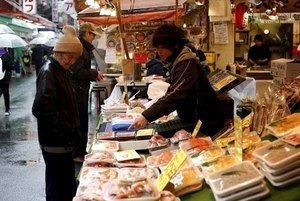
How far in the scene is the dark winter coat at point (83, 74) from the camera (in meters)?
7.07

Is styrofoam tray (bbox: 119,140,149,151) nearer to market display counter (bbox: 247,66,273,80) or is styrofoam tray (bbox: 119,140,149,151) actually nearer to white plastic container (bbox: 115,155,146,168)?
white plastic container (bbox: 115,155,146,168)

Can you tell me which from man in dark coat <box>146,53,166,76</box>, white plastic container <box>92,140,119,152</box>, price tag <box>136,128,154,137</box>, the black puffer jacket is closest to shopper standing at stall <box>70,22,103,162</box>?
man in dark coat <box>146,53,166,76</box>

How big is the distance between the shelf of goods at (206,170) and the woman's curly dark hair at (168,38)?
796 millimetres

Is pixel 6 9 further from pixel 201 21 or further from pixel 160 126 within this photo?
pixel 160 126

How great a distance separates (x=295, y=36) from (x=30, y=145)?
11495 mm

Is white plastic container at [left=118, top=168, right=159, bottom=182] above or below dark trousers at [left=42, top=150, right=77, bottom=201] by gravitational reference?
above

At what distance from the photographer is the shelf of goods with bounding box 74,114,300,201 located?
2.21 m

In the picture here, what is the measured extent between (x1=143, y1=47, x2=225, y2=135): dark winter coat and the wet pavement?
2922mm

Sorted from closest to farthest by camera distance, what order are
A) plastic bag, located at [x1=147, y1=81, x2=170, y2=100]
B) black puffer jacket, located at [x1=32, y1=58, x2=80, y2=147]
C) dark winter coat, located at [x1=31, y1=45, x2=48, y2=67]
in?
black puffer jacket, located at [x1=32, y1=58, x2=80, y2=147]
plastic bag, located at [x1=147, y1=81, x2=170, y2=100]
dark winter coat, located at [x1=31, y1=45, x2=48, y2=67]

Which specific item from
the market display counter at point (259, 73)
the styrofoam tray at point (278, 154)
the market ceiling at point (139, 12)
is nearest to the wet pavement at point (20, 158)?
the market ceiling at point (139, 12)

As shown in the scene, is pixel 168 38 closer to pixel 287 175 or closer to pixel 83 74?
pixel 287 175

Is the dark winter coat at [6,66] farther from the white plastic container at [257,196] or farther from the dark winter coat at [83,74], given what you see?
the white plastic container at [257,196]

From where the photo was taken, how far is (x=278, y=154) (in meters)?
2.32

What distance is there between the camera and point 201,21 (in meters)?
11.9
